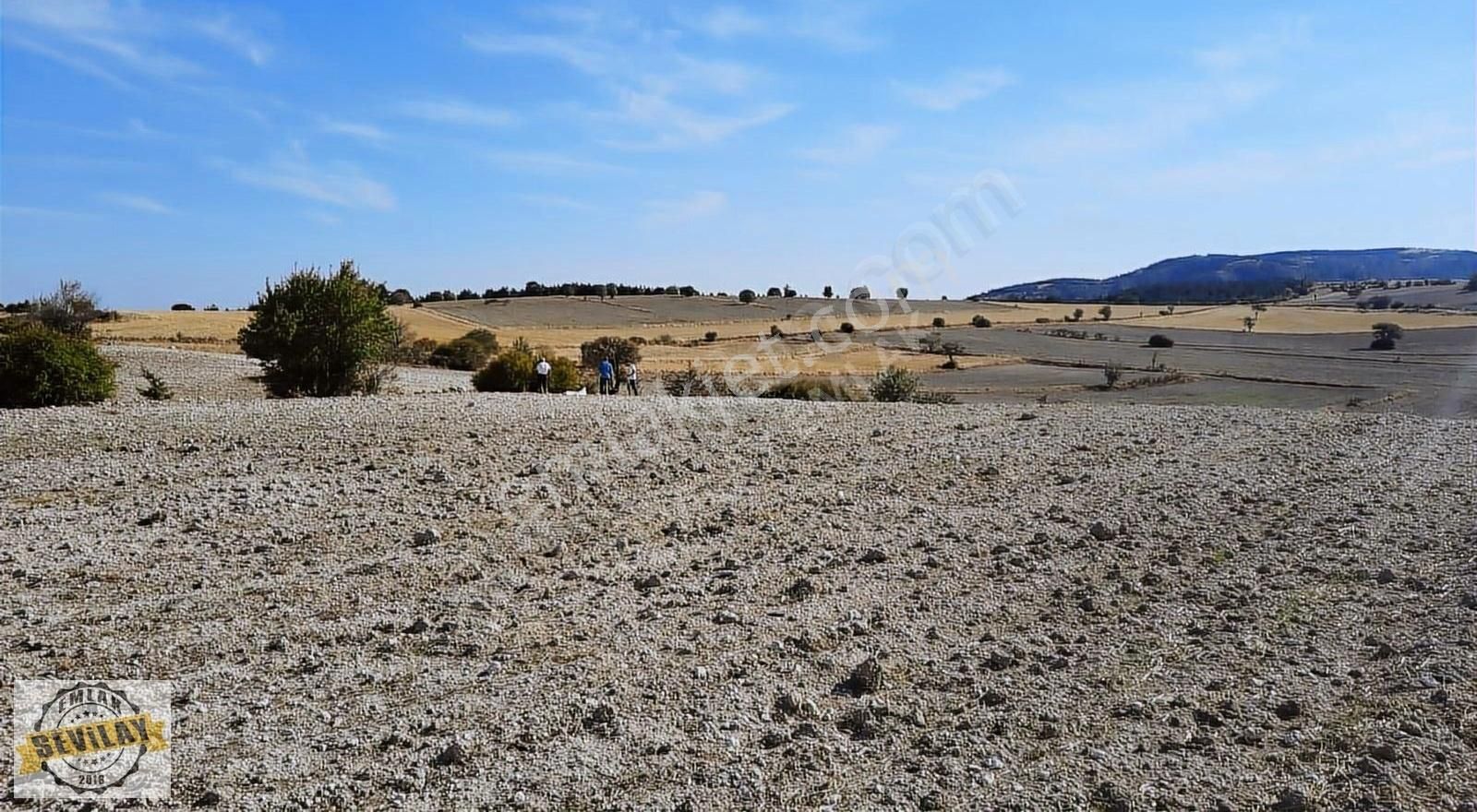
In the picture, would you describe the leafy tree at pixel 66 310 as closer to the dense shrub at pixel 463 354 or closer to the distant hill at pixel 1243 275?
the dense shrub at pixel 463 354

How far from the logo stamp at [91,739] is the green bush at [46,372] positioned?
38.7 ft

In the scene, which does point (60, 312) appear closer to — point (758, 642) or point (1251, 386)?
point (758, 642)

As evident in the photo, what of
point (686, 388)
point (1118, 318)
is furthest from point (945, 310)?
point (686, 388)

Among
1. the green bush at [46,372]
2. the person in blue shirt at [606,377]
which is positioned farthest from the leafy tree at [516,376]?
the green bush at [46,372]

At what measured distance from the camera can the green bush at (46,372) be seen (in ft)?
46.8

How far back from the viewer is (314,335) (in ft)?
61.7

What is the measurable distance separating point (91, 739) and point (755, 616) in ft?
12.3

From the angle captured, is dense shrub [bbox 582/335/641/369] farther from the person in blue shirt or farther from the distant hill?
the distant hill

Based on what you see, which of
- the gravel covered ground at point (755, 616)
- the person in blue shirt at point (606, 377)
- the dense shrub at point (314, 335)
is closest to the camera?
the gravel covered ground at point (755, 616)

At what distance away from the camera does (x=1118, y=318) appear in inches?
Answer: 3452

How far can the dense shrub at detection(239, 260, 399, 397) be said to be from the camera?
18719 mm

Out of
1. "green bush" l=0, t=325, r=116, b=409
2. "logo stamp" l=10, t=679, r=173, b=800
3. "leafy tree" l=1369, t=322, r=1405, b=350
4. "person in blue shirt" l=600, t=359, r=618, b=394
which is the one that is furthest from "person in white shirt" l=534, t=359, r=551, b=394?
"leafy tree" l=1369, t=322, r=1405, b=350

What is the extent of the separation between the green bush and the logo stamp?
11.8 m

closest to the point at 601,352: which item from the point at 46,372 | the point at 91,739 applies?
the point at 46,372
